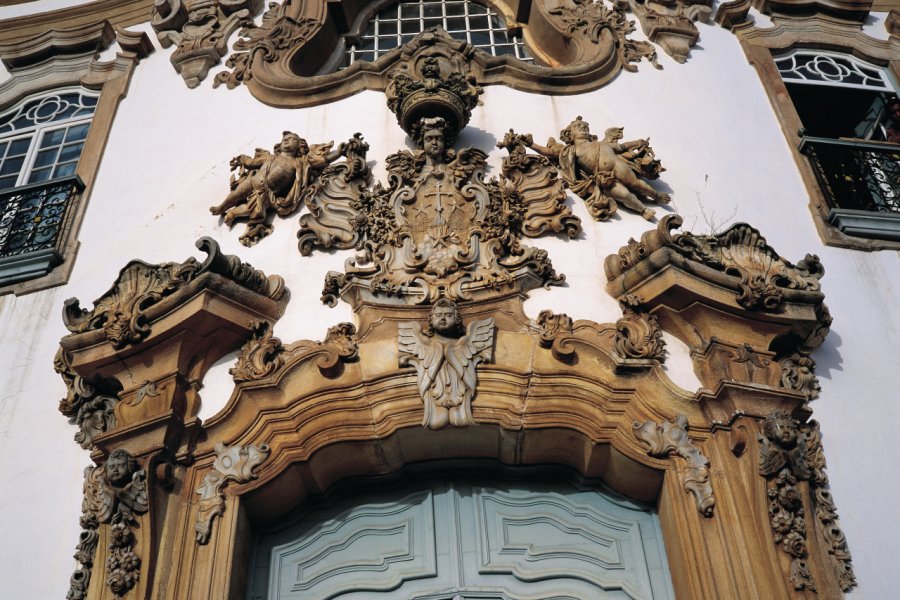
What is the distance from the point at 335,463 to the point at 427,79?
259 cm

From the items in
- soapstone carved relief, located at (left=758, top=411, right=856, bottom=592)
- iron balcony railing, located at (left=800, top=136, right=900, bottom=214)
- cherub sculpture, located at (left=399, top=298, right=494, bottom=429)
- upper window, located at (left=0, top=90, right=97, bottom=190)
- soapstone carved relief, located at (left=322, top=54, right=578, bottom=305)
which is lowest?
soapstone carved relief, located at (left=758, top=411, right=856, bottom=592)

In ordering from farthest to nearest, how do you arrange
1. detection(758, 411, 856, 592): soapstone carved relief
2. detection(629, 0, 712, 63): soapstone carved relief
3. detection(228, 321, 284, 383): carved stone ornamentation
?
detection(629, 0, 712, 63): soapstone carved relief < detection(228, 321, 284, 383): carved stone ornamentation < detection(758, 411, 856, 592): soapstone carved relief

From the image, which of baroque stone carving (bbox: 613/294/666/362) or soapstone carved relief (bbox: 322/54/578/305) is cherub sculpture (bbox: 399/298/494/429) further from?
baroque stone carving (bbox: 613/294/666/362)

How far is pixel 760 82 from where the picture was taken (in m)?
8.09

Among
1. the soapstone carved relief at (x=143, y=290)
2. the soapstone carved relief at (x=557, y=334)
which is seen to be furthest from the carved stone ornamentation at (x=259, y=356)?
the soapstone carved relief at (x=557, y=334)

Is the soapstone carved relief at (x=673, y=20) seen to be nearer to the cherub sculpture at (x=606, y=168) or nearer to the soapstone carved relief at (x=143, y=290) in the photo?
the cherub sculpture at (x=606, y=168)

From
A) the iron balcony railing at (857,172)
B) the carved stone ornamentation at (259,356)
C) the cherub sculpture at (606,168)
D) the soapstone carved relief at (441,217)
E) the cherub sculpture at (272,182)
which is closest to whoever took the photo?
the carved stone ornamentation at (259,356)

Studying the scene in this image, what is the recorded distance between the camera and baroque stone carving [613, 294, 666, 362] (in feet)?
19.4

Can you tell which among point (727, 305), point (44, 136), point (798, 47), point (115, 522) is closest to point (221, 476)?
point (115, 522)

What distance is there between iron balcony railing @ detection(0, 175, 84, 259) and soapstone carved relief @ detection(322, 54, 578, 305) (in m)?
2.06

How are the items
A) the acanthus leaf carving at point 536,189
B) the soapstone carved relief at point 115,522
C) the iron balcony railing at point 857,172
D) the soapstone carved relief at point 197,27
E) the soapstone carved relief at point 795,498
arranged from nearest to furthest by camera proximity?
1. the soapstone carved relief at point 795,498
2. the soapstone carved relief at point 115,522
3. the acanthus leaf carving at point 536,189
4. the iron balcony railing at point 857,172
5. the soapstone carved relief at point 197,27

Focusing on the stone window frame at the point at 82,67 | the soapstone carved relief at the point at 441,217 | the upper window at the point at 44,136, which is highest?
the stone window frame at the point at 82,67

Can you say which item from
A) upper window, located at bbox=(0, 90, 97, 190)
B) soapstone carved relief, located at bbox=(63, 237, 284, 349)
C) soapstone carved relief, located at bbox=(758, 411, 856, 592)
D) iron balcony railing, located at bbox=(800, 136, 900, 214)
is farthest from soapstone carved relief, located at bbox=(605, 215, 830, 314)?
upper window, located at bbox=(0, 90, 97, 190)

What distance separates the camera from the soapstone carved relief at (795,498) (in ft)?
Answer: 17.0
